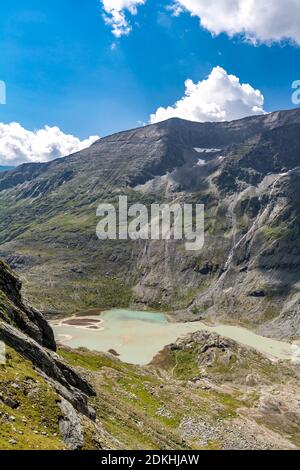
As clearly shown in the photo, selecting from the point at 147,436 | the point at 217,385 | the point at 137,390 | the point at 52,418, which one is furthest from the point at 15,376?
the point at 217,385

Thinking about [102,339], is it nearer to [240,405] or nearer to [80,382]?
[240,405]

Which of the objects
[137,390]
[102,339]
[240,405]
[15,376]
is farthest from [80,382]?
[102,339]

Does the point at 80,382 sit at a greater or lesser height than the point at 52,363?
lesser
